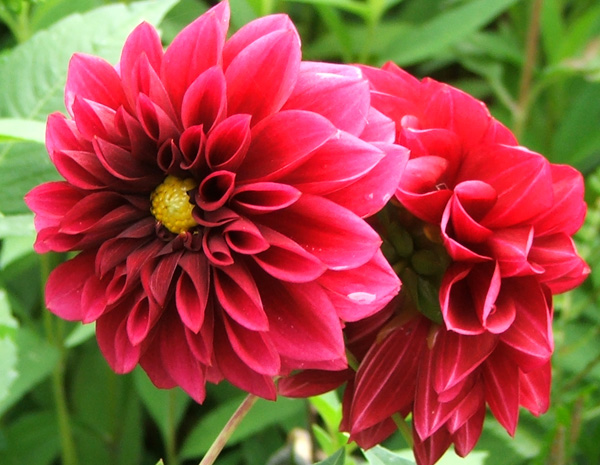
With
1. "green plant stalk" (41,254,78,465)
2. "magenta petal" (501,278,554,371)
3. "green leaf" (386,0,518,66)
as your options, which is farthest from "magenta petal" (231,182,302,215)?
"green leaf" (386,0,518,66)

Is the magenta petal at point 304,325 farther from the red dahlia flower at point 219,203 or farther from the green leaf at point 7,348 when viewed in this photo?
the green leaf at point 7,348

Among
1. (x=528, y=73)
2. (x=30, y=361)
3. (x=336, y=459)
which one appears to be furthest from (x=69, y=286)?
(x=528, y=73)

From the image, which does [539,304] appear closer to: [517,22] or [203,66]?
[203,66]

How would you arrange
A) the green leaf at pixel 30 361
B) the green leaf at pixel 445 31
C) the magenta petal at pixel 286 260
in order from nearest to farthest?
the magenta petal at pixel 286 260
the green leaf at pixel 30 361
the green leaf at pixel 445 31

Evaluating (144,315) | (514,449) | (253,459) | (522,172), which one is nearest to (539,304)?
(522,172)

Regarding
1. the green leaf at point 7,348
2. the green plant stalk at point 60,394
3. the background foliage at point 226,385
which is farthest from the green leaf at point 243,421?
the green leaf at point 7,348
